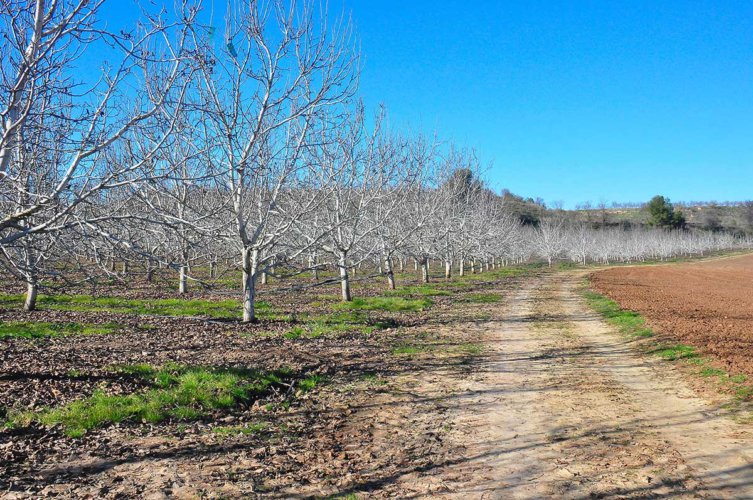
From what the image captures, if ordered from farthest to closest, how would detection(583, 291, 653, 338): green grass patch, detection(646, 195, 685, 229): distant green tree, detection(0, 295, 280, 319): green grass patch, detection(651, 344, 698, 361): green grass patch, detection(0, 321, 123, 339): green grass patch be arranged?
detection(646, 195, 685, 229): distant green tree < detection(0, 295, 280, 319): green grass patch < detection(583, 291, 653, 338): green grass patch < detection(0, 321, 123, 339): green grass patch < detection(651, 344, 698, 361): green grass patch

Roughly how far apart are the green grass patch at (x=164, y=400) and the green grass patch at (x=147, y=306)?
6.33 meters

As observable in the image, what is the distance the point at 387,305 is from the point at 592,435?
11824 millimetres

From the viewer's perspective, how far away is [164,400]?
20.3 ft

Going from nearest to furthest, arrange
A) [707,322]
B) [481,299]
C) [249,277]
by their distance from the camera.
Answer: [249,277]
[707,322]
[481,299]

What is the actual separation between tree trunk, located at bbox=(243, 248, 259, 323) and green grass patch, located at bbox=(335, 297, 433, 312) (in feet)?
14.8

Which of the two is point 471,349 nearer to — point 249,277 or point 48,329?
point 249,277

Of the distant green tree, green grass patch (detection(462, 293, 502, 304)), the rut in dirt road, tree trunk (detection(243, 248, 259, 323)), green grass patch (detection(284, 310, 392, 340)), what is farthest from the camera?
the distant green tree

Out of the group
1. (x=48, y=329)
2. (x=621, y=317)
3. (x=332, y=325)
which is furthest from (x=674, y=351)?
(x=48, y=329)

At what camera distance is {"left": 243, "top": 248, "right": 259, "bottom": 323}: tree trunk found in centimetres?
1173

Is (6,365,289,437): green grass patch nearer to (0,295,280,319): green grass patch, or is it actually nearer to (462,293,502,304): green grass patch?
(0,295,280,319): green grass patch

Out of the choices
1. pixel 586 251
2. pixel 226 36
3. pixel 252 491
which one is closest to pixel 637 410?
pixel 252 491

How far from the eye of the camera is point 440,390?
724 centimetres

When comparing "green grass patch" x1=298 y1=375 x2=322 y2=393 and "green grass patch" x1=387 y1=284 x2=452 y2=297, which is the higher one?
"green grass patch" x1=387 y1=284 x2=452 y2=297

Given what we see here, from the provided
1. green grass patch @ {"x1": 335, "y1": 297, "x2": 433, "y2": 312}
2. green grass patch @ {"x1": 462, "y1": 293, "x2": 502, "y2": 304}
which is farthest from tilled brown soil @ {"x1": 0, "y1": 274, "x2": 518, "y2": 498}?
green grass patch @ {"x1": 462, "y1": 293, "x2": 502, "y2": 304}
